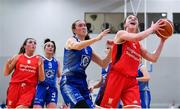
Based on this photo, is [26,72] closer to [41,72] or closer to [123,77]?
[41,72]

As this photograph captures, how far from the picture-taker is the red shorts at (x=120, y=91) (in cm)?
436

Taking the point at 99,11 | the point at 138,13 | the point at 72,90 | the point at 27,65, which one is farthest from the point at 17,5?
the point at 72,90

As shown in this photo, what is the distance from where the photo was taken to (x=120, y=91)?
4406 mm

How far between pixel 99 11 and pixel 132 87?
12258 mm

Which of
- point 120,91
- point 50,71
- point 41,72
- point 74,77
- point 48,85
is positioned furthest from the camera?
point 50,71

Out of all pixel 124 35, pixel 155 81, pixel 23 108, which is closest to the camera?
pixel 124 35

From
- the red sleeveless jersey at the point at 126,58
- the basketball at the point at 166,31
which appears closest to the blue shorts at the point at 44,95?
the red sleeveless jersey at the point at 126,58

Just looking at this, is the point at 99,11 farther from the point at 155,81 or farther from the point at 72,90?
the point at 72,90

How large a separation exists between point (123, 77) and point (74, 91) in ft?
2.16

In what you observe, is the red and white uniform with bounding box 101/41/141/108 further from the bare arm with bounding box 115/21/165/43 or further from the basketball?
the basketball

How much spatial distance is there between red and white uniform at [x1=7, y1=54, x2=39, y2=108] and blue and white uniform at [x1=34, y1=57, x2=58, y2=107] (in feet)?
0.47

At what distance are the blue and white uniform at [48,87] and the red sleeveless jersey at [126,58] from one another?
2.25 metres

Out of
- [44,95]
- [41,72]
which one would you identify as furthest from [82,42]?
[44,95]

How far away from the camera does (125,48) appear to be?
176 inches
